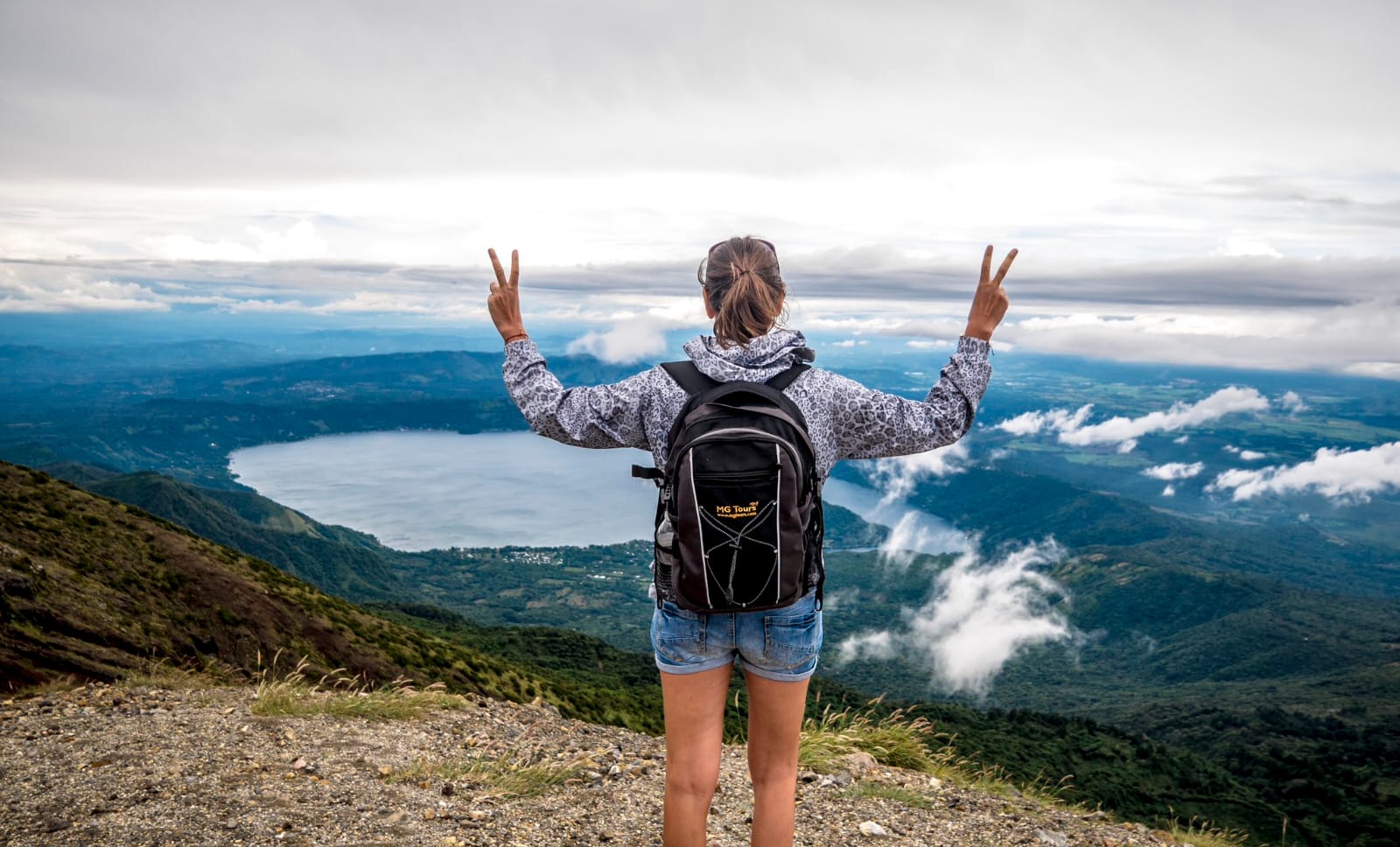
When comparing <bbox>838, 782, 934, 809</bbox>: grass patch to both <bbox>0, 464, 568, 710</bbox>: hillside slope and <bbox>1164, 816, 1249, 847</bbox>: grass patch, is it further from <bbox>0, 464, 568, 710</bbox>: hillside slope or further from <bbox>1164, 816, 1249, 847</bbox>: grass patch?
<bbox>0, 464, 568, 710</bbox>: hillside slope

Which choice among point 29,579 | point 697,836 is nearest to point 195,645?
point 29,579

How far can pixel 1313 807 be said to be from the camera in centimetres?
6162

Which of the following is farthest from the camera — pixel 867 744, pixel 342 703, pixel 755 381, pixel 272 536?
pixel 272 536

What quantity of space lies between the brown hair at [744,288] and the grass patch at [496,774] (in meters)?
3.82

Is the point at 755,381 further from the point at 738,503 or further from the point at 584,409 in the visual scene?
the point at 584,409

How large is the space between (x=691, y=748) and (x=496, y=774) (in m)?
3.05

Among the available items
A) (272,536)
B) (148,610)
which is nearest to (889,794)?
(148,610)

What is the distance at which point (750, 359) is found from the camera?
9.55ft

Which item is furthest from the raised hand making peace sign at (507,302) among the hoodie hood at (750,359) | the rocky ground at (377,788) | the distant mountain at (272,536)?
the distant mountain at (272,536)

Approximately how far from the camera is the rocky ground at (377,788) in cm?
426

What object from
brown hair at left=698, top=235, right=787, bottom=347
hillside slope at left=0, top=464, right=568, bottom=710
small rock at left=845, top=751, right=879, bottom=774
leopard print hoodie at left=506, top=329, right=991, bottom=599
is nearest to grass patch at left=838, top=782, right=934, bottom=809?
small rock at left=845, top=751, right=879, bottom=774

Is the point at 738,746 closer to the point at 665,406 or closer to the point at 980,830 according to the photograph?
the point at 980,830

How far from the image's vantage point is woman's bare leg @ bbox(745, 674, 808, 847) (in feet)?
9.95

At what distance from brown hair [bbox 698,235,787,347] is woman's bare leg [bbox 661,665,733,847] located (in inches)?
51.9
